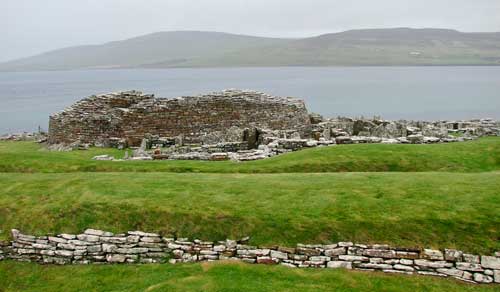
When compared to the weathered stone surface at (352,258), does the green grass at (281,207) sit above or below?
above

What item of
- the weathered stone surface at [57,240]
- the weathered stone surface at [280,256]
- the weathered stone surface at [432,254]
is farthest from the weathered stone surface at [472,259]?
the weathered stone surface at [57,240]

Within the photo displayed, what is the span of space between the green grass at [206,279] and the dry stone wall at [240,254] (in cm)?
30

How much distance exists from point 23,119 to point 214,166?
83.9 metres

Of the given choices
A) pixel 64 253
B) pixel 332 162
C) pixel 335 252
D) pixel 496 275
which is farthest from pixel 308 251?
pixel 332 162

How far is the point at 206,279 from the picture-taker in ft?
44.2

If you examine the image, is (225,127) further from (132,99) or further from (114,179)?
(114,179)

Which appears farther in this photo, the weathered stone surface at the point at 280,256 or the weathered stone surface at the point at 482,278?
the weathered stone surface at the point at 280,256

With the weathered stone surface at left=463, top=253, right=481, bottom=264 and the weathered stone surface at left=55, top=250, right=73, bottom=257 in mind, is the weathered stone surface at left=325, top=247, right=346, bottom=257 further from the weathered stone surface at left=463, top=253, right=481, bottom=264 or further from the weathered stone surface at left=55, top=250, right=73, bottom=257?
the weathered stone surface at left=55, top=250, right=73, bottom=257

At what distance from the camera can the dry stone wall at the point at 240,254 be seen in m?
13.5

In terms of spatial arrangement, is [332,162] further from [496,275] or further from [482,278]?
[496,275]

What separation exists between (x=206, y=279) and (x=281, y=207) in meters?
3.72

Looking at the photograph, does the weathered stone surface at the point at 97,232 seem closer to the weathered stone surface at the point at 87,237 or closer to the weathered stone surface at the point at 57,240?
the weathered stone surface at the point at 87,237

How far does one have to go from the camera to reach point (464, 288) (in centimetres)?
1295

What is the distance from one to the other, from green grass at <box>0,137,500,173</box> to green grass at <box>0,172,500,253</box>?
2747 mm
